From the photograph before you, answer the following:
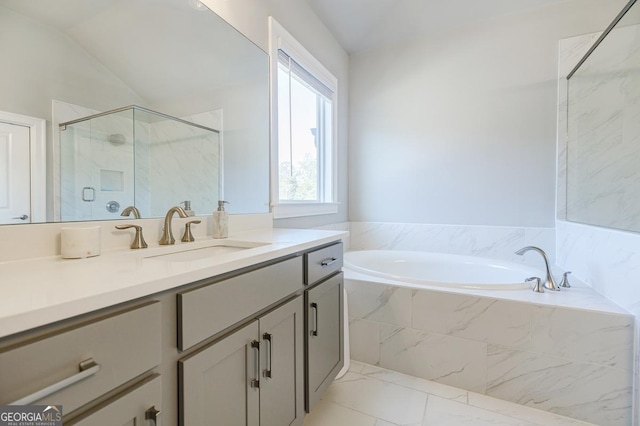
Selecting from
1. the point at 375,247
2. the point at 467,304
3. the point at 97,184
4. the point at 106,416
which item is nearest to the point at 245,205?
the point at 97,184

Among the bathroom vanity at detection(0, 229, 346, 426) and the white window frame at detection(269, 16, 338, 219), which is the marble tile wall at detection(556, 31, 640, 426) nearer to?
the bathroom vanity at detection(0, 229, 346, 426)

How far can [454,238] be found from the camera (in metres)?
2.55

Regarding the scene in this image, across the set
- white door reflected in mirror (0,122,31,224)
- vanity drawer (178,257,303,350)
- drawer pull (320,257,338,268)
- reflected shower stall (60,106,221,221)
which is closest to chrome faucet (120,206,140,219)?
reflected shower stall (60,106,221,221)

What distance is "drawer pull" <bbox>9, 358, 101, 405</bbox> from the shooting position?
407mm

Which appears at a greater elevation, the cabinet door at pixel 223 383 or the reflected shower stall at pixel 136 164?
the reflected shower stall at pixel 136 164

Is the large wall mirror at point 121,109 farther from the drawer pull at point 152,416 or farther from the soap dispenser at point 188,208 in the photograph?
the drawer pull at point 152,416

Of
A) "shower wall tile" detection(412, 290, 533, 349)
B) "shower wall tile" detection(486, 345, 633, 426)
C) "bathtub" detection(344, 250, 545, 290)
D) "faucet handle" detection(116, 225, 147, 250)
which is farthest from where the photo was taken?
"bathtub" detection(344, 250, 545, 290)

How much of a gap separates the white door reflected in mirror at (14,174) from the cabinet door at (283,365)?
2.42 feet

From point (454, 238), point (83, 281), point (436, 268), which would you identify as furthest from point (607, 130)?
point (83, 281)

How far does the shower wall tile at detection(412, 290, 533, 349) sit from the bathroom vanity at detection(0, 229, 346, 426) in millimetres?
814

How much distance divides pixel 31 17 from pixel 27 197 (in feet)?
1.67

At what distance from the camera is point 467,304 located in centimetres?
160

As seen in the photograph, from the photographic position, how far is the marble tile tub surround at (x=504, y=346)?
4.32 ft

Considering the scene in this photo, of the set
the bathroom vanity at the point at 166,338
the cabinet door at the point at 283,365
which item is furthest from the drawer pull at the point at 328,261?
the cabinet door at the point at 283,365
